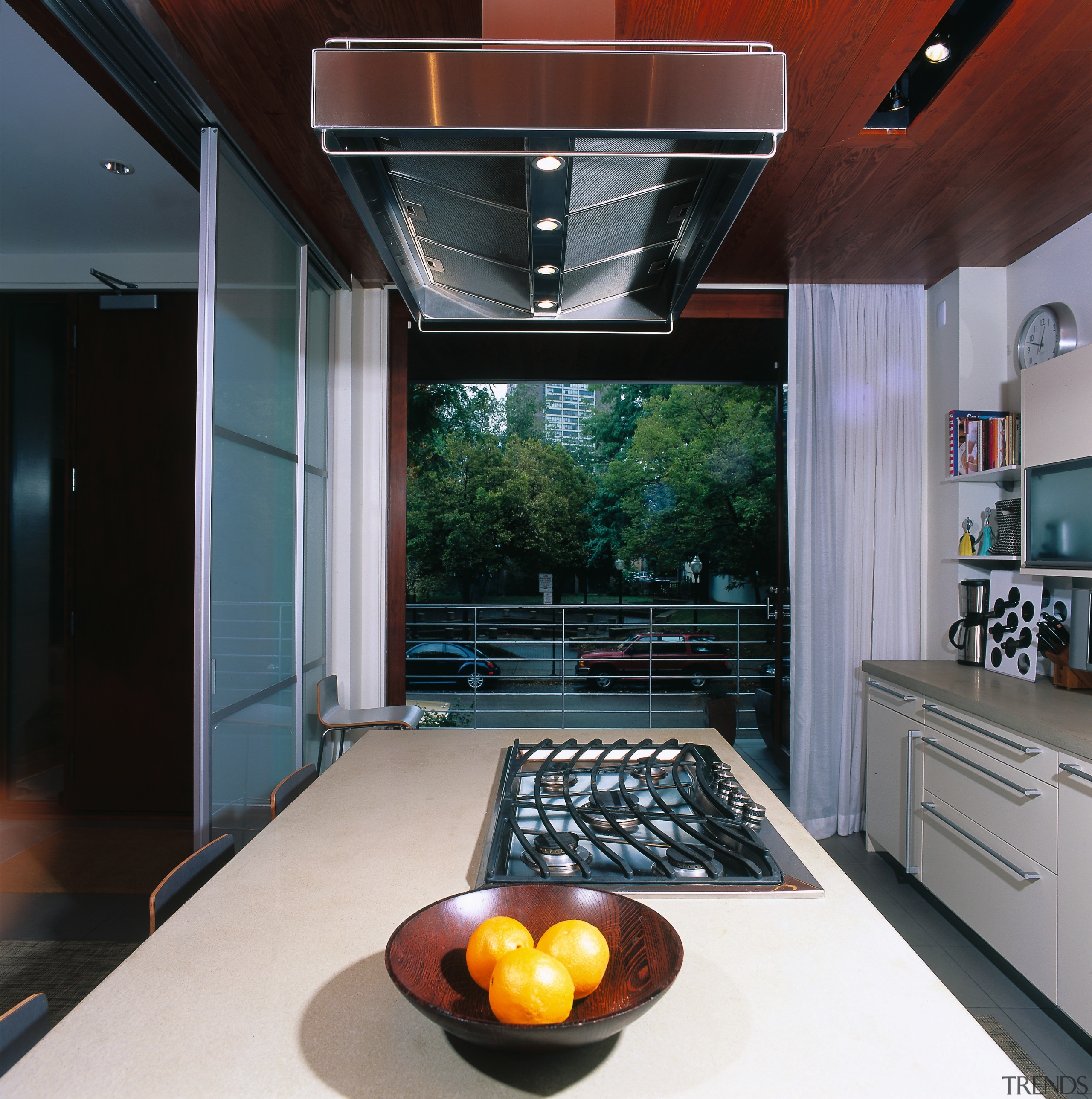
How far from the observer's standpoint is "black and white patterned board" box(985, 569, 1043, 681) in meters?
2.69

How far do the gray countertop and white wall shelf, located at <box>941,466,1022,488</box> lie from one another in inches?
31.1

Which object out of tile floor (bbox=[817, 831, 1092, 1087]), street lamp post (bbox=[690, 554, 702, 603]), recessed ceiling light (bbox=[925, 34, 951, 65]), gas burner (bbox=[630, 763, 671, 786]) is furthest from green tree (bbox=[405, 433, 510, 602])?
gas burner (bbox=[630, 763, 671, 786])

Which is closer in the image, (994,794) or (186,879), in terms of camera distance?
(186,879)

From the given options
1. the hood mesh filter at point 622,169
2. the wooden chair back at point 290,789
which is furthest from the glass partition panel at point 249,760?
the hood mesh filter at point 622,169

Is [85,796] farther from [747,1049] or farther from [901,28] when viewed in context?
[901,28]

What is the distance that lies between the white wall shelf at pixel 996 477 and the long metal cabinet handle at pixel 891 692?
0.94 meters

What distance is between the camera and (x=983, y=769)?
7.41 ft

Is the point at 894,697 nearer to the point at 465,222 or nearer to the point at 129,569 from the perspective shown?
the point at 465,222

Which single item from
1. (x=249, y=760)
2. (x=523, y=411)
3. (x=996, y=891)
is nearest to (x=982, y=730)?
(x=996, y=891)

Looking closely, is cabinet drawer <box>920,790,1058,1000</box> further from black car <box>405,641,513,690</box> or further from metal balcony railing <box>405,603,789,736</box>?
black car <box>405,641,513,690</box>

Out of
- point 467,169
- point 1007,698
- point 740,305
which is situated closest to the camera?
point 467,169

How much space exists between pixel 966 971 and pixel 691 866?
6.12ft

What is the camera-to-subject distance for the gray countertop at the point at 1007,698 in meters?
1.96
